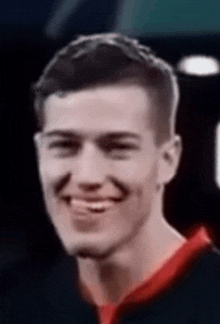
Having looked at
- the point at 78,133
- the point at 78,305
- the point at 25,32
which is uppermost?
the point at 25,32

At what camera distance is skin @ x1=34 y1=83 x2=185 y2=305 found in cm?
194

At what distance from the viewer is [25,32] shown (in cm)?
200

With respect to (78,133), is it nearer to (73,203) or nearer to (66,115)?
(66,115)

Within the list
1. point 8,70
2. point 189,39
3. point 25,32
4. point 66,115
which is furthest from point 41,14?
point 189,39

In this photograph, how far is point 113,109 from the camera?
1.94 metres

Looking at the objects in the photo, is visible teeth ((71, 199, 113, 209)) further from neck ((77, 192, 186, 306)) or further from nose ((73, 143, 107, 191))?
neck ((77, 192, 186, 306))

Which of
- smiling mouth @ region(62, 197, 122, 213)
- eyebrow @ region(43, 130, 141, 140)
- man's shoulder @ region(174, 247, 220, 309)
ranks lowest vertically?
man's shoulder @ region(174, 247, 220, 309)

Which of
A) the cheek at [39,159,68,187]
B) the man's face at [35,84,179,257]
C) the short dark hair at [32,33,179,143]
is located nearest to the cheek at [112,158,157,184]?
the man's face at [35,84,179,257]

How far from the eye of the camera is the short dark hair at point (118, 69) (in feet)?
6.39

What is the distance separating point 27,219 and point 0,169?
23cm

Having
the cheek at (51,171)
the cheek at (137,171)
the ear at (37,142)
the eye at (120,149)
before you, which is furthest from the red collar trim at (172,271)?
the ear at (37,142)

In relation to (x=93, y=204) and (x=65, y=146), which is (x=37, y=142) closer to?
(x=65, y=146)

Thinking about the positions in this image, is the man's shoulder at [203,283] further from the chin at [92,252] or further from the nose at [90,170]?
the nose at [90,170]

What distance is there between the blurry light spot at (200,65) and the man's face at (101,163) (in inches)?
7.4
